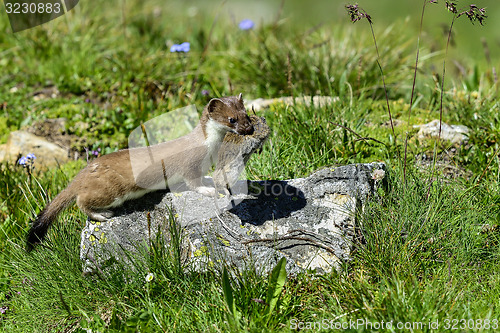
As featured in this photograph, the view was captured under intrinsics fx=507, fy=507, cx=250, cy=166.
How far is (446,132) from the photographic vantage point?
5.08 m

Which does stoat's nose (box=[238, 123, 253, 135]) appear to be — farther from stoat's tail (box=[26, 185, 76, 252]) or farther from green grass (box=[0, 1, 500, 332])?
stoat's tail (box=[26, 185, 76, 252])

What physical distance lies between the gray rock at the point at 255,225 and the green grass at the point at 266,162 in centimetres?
13

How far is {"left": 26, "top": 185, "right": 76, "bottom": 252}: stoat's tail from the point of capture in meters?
3.91

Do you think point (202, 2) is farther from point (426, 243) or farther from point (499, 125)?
point (426, 243)

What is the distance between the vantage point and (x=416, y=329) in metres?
2.91

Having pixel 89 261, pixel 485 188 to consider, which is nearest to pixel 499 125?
pixel 485 188

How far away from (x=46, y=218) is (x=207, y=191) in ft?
4.16

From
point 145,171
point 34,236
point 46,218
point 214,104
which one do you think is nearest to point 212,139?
point 214,104

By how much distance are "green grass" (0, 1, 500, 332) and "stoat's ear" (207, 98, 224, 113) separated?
84 cm

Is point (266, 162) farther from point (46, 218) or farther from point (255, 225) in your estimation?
point (46, 218)

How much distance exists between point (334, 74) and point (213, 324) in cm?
403

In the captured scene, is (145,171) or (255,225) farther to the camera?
(145,171)

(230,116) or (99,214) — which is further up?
(230,116)

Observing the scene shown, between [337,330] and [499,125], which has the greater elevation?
[499,125]
